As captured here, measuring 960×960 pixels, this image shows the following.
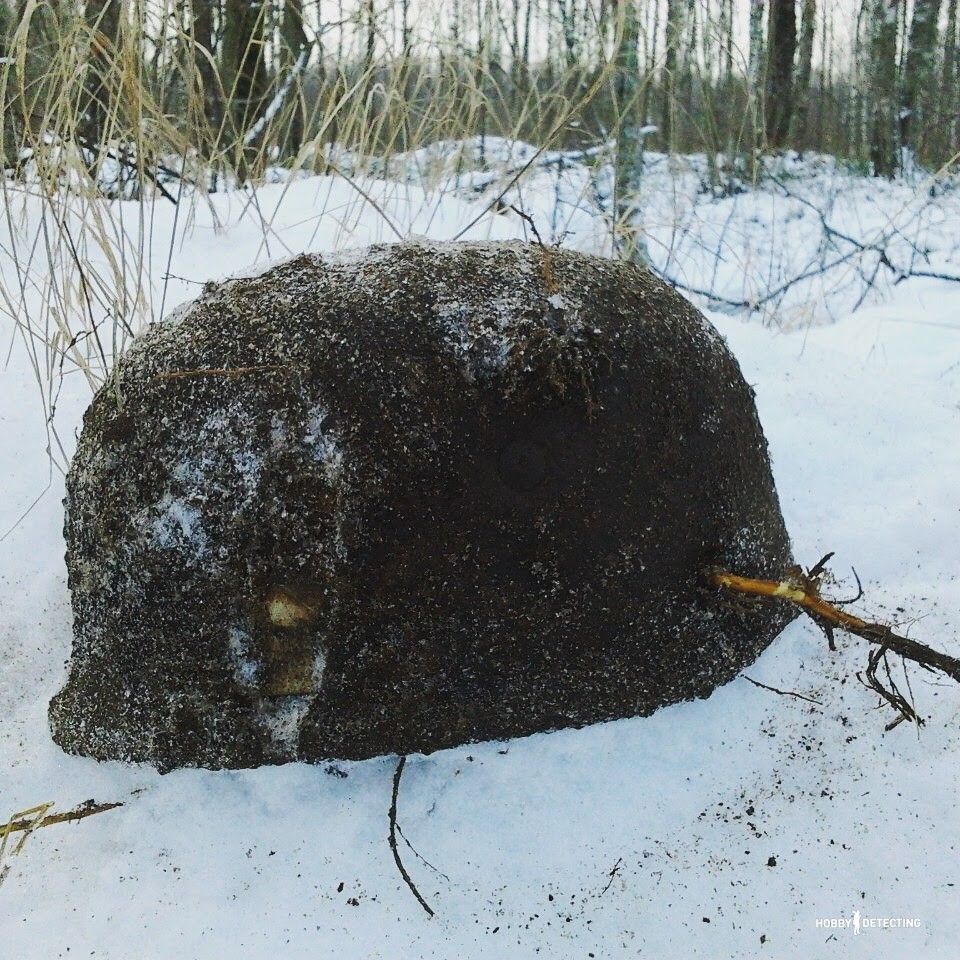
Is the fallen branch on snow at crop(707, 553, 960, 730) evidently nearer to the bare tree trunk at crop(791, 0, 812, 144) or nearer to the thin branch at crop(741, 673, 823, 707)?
the thin branch at crop(741, 673, 823, 707)

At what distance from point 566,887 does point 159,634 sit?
2.49 ft

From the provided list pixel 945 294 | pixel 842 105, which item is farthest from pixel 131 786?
pixel 842 105

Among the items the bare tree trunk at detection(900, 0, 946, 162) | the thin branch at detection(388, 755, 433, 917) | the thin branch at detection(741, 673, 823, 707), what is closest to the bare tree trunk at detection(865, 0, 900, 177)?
the bare tree trunk at detection(900, 0, 946, 162)

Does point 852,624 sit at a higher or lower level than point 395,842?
higher

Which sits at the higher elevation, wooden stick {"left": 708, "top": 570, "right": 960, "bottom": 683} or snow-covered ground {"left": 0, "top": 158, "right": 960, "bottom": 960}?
wooden stick {"left": 708, "top": 570, "right": 960, "bottom": 683}

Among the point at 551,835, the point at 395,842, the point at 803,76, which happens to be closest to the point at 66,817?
the point at 395,842

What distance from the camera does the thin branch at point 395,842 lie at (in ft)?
3.75

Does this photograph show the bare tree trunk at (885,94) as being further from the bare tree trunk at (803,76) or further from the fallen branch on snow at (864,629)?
the fallen branch on snow at (864,629)

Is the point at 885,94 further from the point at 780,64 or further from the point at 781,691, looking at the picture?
the point at 781,691

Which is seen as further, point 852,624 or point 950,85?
point 950,85

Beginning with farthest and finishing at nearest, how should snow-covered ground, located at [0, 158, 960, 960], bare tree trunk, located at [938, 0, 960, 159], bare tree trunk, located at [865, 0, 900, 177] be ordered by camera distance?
bare tree trunk, located at [938, 0, 960, 159], bare tree trunk, located at [865, 0, 900, 177], snow-covered ground, located at [0, 158, 960, 960]

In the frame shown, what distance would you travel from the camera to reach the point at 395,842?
3.95ft

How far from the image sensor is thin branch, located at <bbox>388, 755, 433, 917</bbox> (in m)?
1.14

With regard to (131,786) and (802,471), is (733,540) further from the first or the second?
(131,786)
